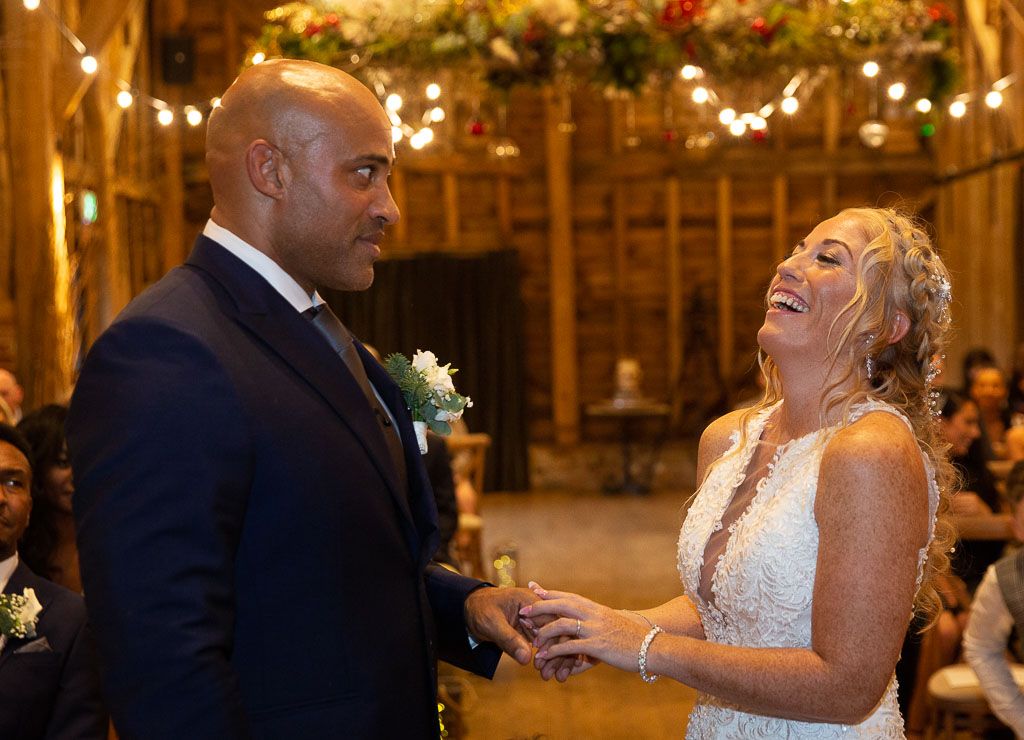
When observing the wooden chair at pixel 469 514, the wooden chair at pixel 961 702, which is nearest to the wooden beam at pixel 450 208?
the wooden chair at pixel 469 514

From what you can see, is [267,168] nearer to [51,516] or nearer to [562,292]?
[51,516]

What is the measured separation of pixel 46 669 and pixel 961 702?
128 inches

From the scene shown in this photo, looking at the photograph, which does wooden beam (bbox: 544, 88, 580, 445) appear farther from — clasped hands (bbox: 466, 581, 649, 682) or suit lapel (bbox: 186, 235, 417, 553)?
suit lapel (bbox: 186, 235, 417, 553)

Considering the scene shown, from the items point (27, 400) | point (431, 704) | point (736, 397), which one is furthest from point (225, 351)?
point (736, 397)

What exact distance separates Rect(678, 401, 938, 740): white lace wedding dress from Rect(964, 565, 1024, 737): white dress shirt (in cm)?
161

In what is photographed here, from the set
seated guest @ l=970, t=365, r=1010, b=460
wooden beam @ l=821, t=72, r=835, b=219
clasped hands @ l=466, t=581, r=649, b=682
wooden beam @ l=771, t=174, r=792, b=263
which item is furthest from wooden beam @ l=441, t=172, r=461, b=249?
clasped hands @ l=466, t=581, r=649, b=682

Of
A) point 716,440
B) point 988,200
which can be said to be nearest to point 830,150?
point 988,200

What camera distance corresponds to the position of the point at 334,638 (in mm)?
1716

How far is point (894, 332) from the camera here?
Result: 2252 millimetres

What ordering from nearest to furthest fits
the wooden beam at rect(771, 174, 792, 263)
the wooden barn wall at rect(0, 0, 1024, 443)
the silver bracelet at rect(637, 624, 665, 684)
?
the silver bracelet at rect(637, 624, 665, 684), the wooden barn wall at rect(0, 0, 1024, 443), the wooden beam at rect(771, 174, 792, 263)

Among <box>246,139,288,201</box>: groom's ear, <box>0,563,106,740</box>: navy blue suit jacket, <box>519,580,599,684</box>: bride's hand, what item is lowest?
<box>0,563,106,740</box>: navy blue suit jacket

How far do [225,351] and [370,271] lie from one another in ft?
1.08

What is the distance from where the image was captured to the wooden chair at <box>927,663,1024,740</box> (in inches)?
175

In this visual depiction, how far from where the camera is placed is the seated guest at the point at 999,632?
3754 mm
